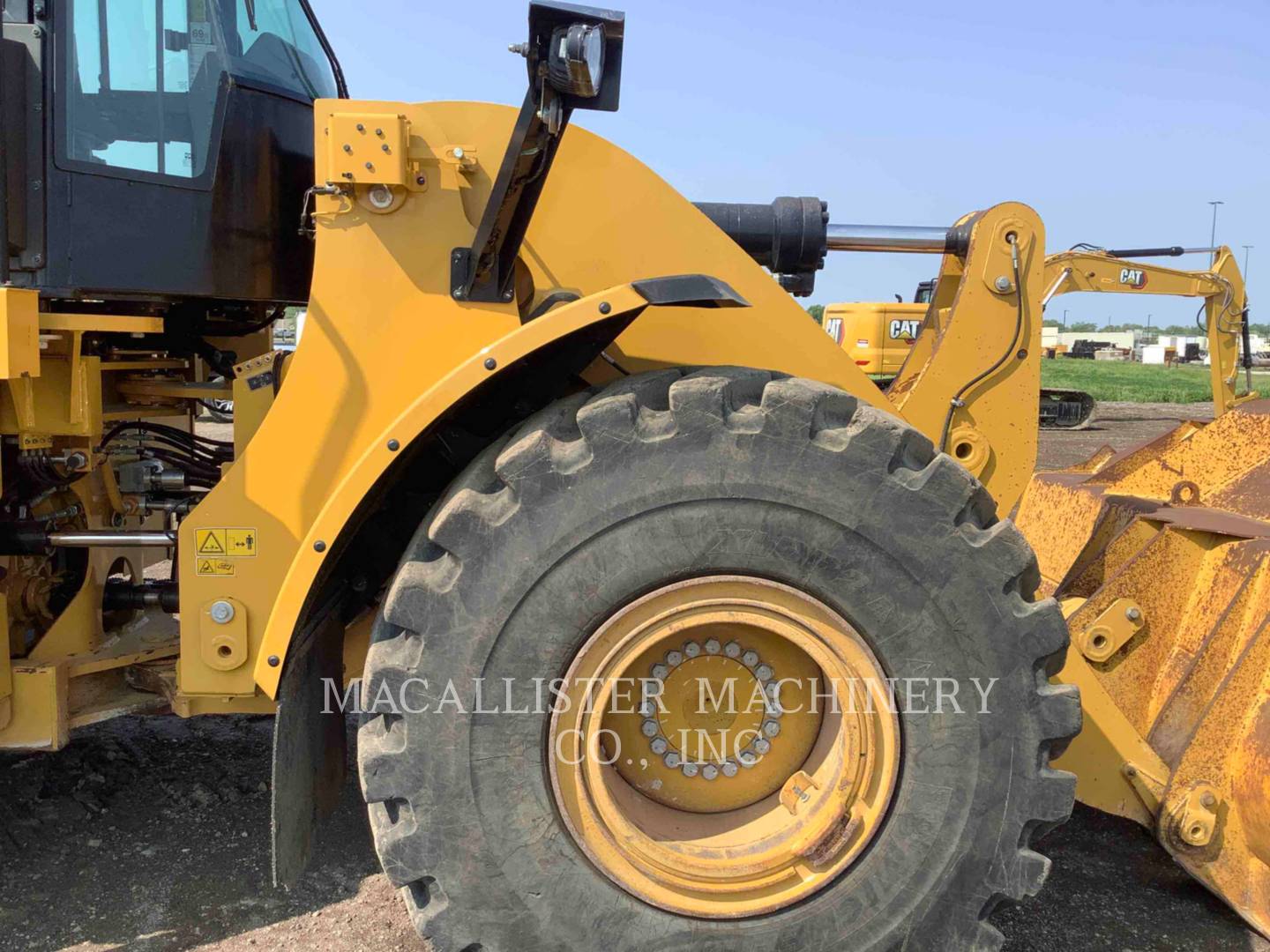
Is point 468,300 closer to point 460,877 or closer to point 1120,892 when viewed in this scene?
point 460,877

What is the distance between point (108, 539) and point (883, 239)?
8.92ft

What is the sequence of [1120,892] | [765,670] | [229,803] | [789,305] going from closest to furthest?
[765,670]
[789,305]
[1120,892]
[229,803]

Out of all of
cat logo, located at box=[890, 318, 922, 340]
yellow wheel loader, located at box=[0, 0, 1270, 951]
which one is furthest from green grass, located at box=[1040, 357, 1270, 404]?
yellow wheel loader, located at box=[0, 0, 1270, 951]

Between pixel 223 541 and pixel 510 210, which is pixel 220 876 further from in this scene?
pixel 510 210

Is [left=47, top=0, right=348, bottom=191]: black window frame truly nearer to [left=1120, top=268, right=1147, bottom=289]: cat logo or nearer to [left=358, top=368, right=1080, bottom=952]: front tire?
[left=358, top=368, right=1080, bottom=952]: front tire

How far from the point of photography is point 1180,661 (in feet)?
10.8

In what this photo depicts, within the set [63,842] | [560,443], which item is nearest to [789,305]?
[560,443]

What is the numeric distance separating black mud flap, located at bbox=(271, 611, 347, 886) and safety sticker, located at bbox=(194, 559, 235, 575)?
0.85 feet

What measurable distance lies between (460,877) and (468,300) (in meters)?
1.40

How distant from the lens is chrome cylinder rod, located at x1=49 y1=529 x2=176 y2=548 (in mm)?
2904

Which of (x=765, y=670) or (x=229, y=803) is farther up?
(x=765, y=670)

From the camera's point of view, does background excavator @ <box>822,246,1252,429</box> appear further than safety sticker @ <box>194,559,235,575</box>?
Yes

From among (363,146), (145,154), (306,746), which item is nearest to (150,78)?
(145,154)

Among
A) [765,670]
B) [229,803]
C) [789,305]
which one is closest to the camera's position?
[765,670]
